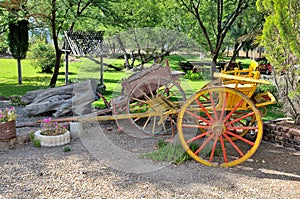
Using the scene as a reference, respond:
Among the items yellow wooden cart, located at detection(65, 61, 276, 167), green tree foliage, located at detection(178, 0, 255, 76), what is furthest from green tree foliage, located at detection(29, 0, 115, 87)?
yellow wooden cart, located at detection(65, 61, 276, 167)

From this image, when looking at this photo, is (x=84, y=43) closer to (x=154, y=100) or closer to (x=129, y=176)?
(x=154, y=100)

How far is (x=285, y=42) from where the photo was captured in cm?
448

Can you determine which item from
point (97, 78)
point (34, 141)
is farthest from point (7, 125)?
point (97, 78)

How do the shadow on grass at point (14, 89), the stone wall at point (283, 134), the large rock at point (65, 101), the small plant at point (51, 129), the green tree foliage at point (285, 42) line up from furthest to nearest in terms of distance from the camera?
1. the shadow on grass at point (14, 89)
2. the large rock at point (65, 101)
3. the small plant at point (51, 129)
4. the stone wall at point (283, 134)
5. the green tree foliage at point (285, 42)

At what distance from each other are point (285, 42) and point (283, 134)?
4.92 feet

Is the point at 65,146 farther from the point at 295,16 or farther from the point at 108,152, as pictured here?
the point at 295,16

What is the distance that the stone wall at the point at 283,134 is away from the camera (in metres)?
4.90

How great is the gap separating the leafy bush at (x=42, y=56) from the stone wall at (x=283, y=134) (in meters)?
13.1

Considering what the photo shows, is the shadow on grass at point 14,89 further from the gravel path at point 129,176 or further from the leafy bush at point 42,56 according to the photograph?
the gravel path at point 129,176

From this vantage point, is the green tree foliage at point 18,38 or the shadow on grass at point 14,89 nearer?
the shadow on grass at point 14,89

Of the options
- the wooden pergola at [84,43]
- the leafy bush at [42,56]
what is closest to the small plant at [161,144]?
the wooden pergola at [84,43]

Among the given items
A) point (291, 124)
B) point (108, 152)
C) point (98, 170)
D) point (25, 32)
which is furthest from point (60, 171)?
point (25, 32)

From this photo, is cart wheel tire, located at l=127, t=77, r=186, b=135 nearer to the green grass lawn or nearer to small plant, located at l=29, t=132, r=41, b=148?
the green grass lawn

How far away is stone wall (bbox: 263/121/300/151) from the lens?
4.90m
